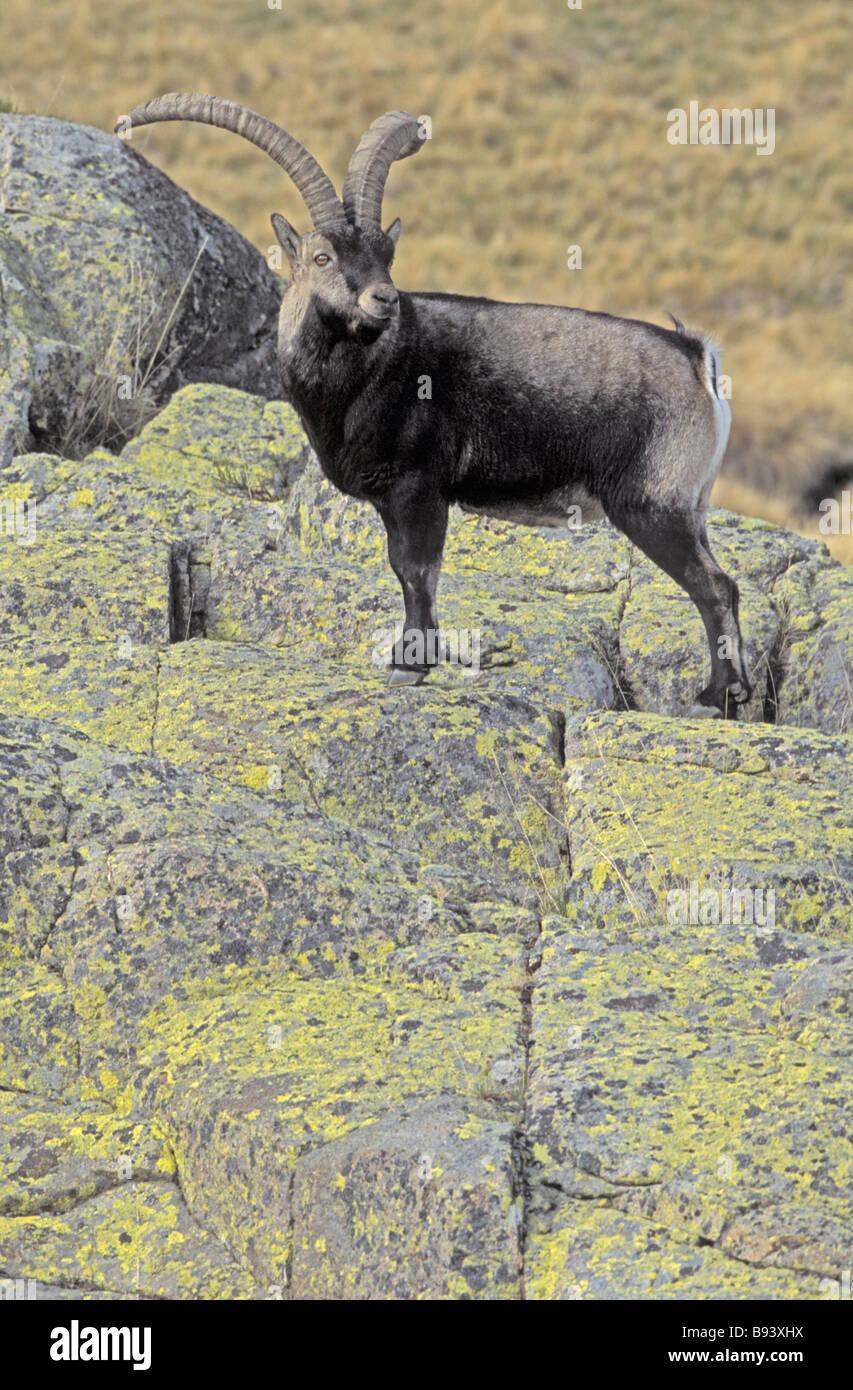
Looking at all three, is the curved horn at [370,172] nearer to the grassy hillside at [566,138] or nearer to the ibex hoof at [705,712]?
the ibex hoof at [705,712]

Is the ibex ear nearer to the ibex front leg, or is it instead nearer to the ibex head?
the ibex head

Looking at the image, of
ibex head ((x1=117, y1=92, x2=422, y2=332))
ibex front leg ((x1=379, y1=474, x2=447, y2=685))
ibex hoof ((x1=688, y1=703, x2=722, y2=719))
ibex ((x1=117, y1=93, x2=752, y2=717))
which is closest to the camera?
ibex head ((x1=117, y1=92, x2=422, y2=332))

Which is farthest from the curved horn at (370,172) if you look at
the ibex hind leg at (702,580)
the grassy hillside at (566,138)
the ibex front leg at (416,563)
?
the grassy hillside at (566,138)

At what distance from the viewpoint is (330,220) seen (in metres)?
7.64

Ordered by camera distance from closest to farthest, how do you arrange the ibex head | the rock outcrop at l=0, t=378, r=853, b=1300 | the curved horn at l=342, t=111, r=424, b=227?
the rock outcrop at l=0, t=378, r=853, b=1300 → the ibex head → the curved horn at l=342, t=111, r=424, b=227

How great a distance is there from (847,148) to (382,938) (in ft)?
130

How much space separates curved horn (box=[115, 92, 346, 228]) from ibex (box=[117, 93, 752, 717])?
0.01 m

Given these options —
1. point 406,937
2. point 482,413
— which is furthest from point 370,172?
point 406,937

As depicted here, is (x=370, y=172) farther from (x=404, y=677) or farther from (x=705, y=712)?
(x=705, y=712)

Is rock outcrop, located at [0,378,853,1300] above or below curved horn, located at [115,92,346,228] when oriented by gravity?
below

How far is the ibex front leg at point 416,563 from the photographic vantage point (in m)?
→ 7.97

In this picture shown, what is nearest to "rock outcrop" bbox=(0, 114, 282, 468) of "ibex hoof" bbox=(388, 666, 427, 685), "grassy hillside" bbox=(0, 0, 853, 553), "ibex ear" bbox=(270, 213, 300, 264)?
"ibex ear" bbox=(270, 213, 300, 264)

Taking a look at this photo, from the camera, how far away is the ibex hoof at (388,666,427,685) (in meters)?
7.99

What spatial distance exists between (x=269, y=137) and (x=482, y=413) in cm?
170
